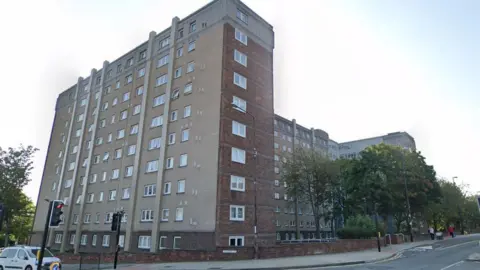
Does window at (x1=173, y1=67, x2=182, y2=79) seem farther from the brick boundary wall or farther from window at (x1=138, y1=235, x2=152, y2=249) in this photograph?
the brick boundary wall

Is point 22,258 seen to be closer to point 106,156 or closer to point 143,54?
point 106,156

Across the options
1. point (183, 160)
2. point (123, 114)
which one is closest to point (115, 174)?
point (123, 114)

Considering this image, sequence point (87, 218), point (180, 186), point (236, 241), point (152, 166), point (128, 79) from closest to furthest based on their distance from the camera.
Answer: point (236, 241) → point (180, 186) → point (152, 166) → point (87, 218) → point (128, 79)

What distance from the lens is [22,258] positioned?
688 inches

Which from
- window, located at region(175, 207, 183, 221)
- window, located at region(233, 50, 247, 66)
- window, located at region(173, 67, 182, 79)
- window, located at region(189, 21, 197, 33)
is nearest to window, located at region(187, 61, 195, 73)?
window, located at region(173, 67, 182, 79)

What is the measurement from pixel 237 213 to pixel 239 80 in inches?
507

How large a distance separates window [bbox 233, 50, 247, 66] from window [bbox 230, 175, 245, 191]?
1181cm

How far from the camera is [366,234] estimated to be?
32.8 meters

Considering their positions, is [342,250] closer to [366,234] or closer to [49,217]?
[366,234]

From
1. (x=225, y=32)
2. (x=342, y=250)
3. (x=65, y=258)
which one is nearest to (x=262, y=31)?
(x=225, y=32)

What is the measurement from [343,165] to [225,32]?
2748 cm

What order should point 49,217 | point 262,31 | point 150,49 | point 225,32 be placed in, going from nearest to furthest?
point 49,217
point 225,32
point 262,31
point 150,49

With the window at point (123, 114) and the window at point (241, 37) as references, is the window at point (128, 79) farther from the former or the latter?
the window at point (241, 37)

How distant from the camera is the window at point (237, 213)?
2625 cm
